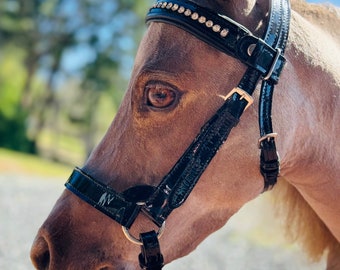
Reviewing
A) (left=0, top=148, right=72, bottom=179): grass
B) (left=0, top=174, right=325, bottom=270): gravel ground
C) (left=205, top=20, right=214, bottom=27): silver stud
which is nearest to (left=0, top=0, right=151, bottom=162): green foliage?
(left=0, top=148, right=72, bottom=179): grass

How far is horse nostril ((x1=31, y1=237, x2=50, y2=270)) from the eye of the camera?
2.10 m

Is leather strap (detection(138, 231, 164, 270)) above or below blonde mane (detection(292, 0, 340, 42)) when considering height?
below

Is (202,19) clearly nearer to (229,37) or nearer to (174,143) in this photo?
(229,37)

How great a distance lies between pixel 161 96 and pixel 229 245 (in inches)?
236

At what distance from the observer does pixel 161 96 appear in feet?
6.97

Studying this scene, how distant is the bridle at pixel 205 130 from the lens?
2086mm

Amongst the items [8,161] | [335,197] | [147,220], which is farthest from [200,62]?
[8,161]

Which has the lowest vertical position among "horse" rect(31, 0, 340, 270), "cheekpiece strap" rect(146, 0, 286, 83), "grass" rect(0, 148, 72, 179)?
"grass" rect(0, 148, 72, 179)

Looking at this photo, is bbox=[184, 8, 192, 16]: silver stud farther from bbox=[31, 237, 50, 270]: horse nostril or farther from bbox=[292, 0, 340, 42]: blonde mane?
bbox=[31, 237, 50, 270]: horse nostril

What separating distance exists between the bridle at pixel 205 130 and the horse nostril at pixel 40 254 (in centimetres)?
25

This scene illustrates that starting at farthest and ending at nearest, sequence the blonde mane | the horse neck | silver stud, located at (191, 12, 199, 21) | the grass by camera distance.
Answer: the grass < the blonde mane < the horse neck < silver stud, located at (191, 12, 199, 21)

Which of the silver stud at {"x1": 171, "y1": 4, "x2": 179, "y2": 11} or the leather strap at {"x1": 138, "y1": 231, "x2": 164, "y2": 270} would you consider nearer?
the leather strap at {"x1": 138, "y1": 231, "x2": 164, "y2": 270}

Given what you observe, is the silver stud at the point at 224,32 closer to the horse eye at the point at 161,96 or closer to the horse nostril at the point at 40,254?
the horse eye at the point at 161,96

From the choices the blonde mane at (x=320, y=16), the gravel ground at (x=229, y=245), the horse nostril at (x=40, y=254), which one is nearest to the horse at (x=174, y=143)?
the horse nostril at (x=40, y=254)
